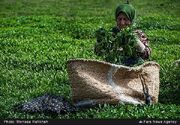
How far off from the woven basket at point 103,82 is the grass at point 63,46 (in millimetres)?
183

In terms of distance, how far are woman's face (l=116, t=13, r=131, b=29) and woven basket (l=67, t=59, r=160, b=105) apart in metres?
1.03

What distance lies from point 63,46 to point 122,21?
6235 millimetres

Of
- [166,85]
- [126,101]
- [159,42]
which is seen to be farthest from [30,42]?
[126,101]

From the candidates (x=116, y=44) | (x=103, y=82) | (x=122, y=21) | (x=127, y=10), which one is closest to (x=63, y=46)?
(x=122, y=21)

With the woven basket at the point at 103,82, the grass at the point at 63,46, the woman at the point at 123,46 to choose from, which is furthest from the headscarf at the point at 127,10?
the grass at the point at 63,46

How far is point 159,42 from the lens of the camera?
768 inches

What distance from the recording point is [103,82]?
35.0 ft

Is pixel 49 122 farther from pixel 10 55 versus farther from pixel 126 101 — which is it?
pixel 10 55

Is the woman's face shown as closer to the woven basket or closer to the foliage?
the foliage

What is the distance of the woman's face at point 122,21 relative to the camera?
37.6 ft

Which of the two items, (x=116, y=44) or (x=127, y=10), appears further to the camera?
(x=127, y=10)

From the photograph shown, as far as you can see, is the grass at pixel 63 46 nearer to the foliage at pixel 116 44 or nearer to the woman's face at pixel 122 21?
the foliage at pixel 116 44

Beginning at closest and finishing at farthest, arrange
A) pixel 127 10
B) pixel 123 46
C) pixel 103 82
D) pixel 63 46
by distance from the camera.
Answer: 1. pixel 103 82
2. pixel 123 46
3. pixel 127 10
4. pixel 63 46

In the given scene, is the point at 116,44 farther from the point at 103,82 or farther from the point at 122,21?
the point at 103,82
